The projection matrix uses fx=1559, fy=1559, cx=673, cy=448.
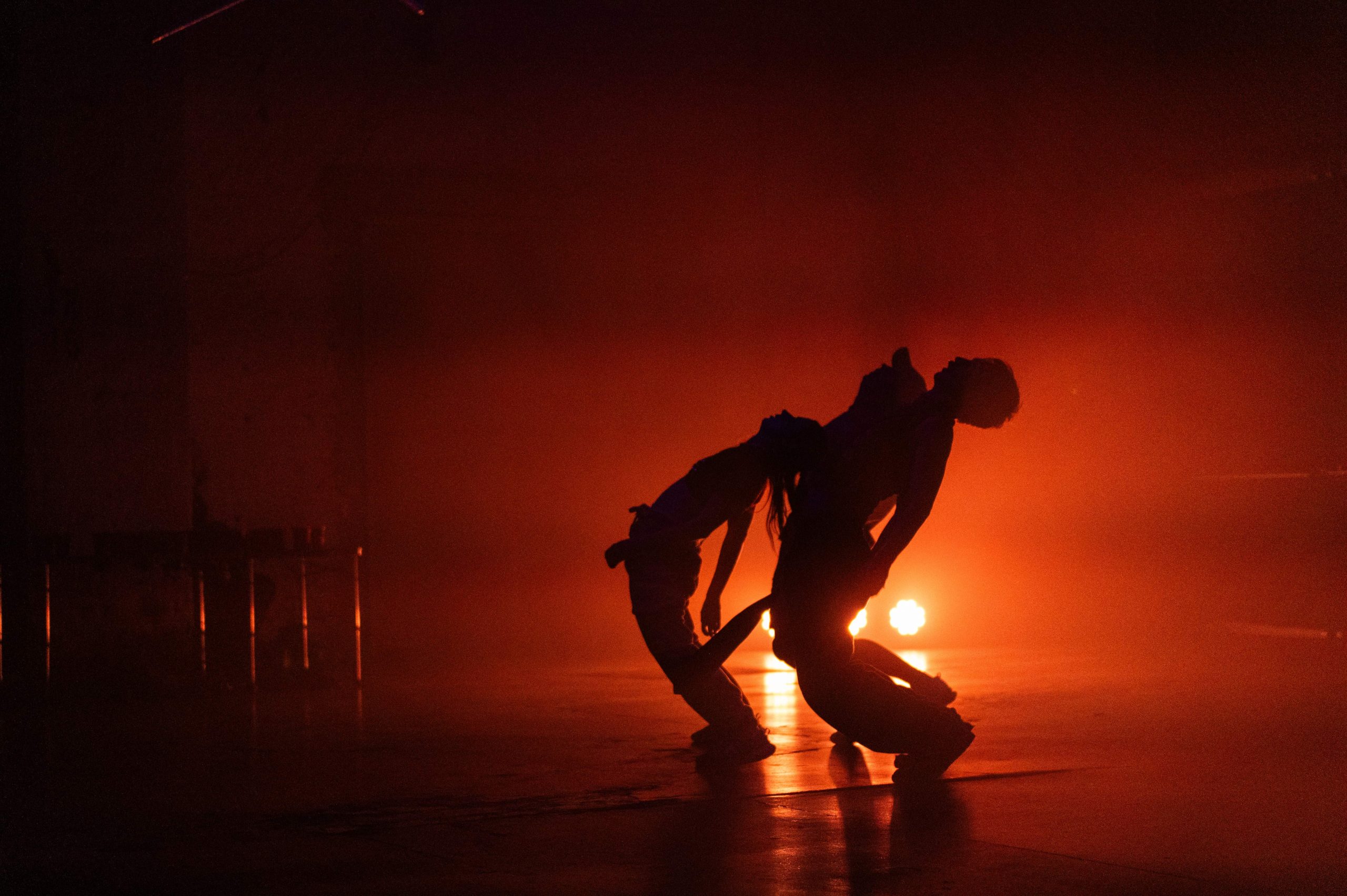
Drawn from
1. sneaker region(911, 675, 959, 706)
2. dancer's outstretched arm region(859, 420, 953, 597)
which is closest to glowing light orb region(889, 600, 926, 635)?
sneaker region(911, 675, 959, 706)

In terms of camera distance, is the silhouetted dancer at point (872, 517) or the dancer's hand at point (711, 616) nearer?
the silhouetted dancer at point (872, 517)

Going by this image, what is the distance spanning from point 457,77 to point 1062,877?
6625mm

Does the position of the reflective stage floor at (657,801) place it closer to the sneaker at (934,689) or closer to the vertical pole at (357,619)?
the sneaker at (934,689)

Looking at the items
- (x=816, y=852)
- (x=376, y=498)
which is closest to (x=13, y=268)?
(x=376, y=498)

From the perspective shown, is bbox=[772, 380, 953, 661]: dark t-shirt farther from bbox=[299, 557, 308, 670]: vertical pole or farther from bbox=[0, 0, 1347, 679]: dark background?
bbox=[0, 0, 1347, 679]: dark background

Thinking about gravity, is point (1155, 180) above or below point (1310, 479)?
above

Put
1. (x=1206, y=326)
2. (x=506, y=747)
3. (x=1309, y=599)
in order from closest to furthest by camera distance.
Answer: (x=506, y=747) → (x=1309, y=599) → (x=1206, y=326)

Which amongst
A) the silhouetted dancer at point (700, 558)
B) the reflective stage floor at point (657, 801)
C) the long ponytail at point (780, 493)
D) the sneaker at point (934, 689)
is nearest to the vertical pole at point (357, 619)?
the reflective stage floor at point (657, 801)

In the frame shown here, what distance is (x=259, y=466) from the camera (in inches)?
300

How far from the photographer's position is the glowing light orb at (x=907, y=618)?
9.08 m

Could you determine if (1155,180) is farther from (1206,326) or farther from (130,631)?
(130,631)

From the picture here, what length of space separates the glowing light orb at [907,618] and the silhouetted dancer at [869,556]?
497 centimetres

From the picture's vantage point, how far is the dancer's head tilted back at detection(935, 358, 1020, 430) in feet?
13.3

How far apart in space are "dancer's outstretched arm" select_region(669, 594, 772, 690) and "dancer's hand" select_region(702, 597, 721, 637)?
0.22 meters
